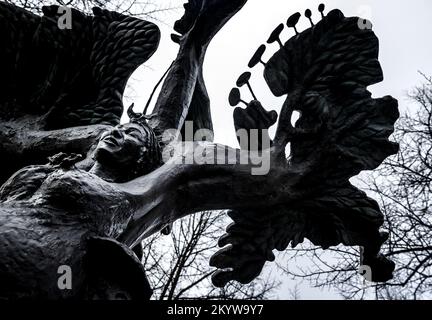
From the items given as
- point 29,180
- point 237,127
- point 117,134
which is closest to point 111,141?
point 117,134

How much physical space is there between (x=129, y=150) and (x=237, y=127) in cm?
86

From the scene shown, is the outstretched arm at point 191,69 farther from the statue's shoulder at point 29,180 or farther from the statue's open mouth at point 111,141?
the statue's shoulder at point 29,180

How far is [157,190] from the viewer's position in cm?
246

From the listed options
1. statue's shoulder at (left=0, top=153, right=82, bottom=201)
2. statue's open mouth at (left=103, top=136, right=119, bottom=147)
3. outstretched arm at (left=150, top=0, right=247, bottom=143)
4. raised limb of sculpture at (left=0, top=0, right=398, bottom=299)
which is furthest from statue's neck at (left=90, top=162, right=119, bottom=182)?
outstretched arm at (left=150, top=0, right=247, bottom=143)

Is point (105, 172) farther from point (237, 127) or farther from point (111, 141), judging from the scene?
point (237, 127)

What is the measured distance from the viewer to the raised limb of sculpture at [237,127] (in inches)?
105

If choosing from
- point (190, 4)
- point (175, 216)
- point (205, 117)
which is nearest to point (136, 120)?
point (175, 216)

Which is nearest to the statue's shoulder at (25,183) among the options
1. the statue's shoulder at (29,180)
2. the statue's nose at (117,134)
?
the statue's shoulder at (29,180)

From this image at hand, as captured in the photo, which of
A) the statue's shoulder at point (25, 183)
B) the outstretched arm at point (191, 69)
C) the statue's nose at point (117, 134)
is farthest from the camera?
the outstretched arm at point (191, 69)

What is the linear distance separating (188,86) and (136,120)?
72 cm

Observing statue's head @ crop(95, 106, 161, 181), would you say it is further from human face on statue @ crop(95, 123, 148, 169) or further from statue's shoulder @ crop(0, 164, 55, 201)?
statue's shoulder @ crop(0, 164, 55, 201)

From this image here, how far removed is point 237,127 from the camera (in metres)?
3.07

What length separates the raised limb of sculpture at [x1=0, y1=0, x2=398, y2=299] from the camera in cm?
267
